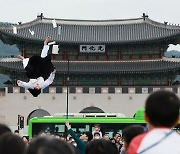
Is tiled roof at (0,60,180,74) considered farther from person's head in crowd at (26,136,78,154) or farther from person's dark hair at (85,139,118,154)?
person's head in crowd at (26,136,78,154)

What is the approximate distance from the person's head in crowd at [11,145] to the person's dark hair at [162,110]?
0.92 metres

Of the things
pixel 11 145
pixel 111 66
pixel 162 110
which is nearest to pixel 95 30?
pixel 111 66

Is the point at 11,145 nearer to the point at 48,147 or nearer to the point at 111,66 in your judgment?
the point at 48,147

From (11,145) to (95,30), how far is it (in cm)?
3913

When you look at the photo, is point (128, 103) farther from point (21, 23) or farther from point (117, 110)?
point (21, 23)

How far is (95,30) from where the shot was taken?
4225 centimetres

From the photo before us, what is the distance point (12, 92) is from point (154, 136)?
120 feet

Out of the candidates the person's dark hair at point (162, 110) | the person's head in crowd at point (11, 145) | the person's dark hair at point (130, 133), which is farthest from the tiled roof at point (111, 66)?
the person's head in crowd at point (11, 145)

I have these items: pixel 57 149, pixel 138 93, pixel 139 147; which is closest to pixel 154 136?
pixel 139 147

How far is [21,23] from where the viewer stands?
4191 centimetres

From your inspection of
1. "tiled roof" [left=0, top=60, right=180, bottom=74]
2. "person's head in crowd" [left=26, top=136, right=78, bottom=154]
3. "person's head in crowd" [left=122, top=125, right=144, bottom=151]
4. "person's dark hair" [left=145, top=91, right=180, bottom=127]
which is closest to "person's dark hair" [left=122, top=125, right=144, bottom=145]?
"person's head in crowd" [left=122, top=125, right=144, bottom=151]

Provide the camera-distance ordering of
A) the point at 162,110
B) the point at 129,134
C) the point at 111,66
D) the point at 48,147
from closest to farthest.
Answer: the point at 48,147
the point at 162,110
the point at 129,134
the point at 111,66

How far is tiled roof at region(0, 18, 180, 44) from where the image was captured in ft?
133

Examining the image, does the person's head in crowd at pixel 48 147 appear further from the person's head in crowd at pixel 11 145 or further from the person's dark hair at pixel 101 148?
the person's dark hair at pixel 101 148
